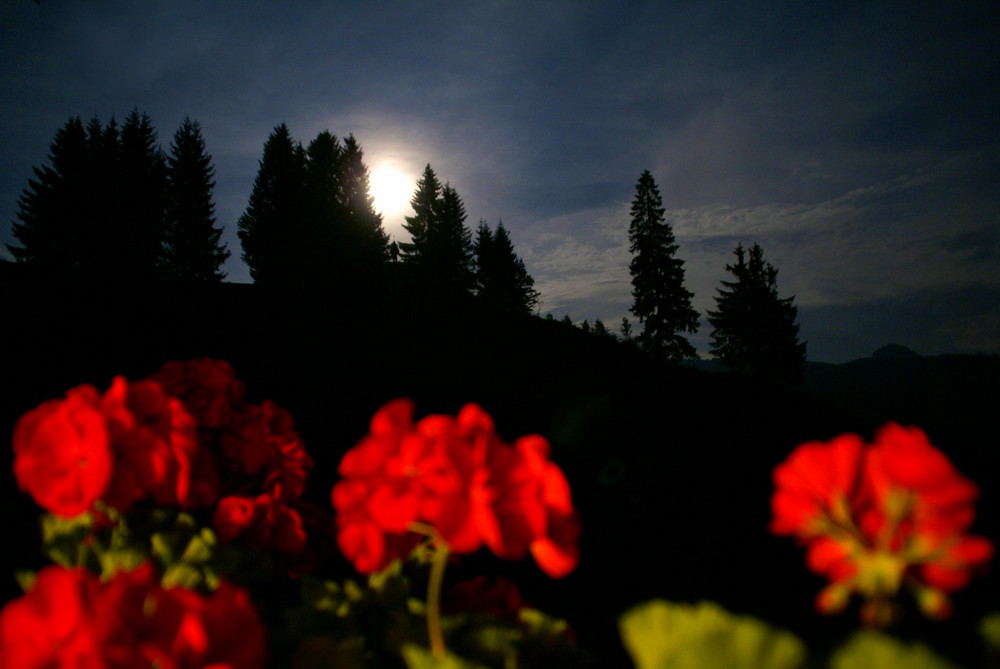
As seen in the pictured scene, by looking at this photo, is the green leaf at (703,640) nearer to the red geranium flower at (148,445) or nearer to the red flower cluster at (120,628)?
the red flower cluster at (120,628)

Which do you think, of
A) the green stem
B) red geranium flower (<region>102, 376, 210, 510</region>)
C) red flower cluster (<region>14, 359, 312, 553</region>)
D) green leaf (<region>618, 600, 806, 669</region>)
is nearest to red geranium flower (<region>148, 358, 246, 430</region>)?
red flower cluster (<region>14, 359, 312, 553</region>)

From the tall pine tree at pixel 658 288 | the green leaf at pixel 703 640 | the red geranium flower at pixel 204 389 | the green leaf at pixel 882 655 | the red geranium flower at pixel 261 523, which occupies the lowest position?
the red geranium flower at pixel 261 523

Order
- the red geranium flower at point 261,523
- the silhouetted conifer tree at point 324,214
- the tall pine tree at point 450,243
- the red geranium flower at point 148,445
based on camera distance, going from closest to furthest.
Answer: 1. the red geranium flower at point 148,445
2. the red geranium flower at point 261,523
3. the silhouetted conifer tree at point 324,214
4. the tall pine tree at point 450,243

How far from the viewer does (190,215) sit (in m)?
25.5

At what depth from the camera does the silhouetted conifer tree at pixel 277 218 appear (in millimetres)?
22969

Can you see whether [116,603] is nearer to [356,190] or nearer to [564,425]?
[564,425]

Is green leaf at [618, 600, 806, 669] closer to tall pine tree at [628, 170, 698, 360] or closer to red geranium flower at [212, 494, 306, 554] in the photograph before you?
red geranium flower at [212, 494, 306, 554]

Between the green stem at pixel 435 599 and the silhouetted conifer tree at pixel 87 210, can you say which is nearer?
the green stem at pixel 435 599

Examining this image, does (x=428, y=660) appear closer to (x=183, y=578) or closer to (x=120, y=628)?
(x=120, y=628)

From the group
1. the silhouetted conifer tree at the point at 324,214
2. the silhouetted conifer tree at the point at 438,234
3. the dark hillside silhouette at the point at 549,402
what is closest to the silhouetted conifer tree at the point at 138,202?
the silhouetted conifer tree at the point at 324,214

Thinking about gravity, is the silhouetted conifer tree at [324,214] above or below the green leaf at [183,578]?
above

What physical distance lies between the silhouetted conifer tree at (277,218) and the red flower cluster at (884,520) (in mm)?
20892

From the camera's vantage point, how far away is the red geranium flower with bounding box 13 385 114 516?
99cm

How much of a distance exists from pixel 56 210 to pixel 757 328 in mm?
30349
